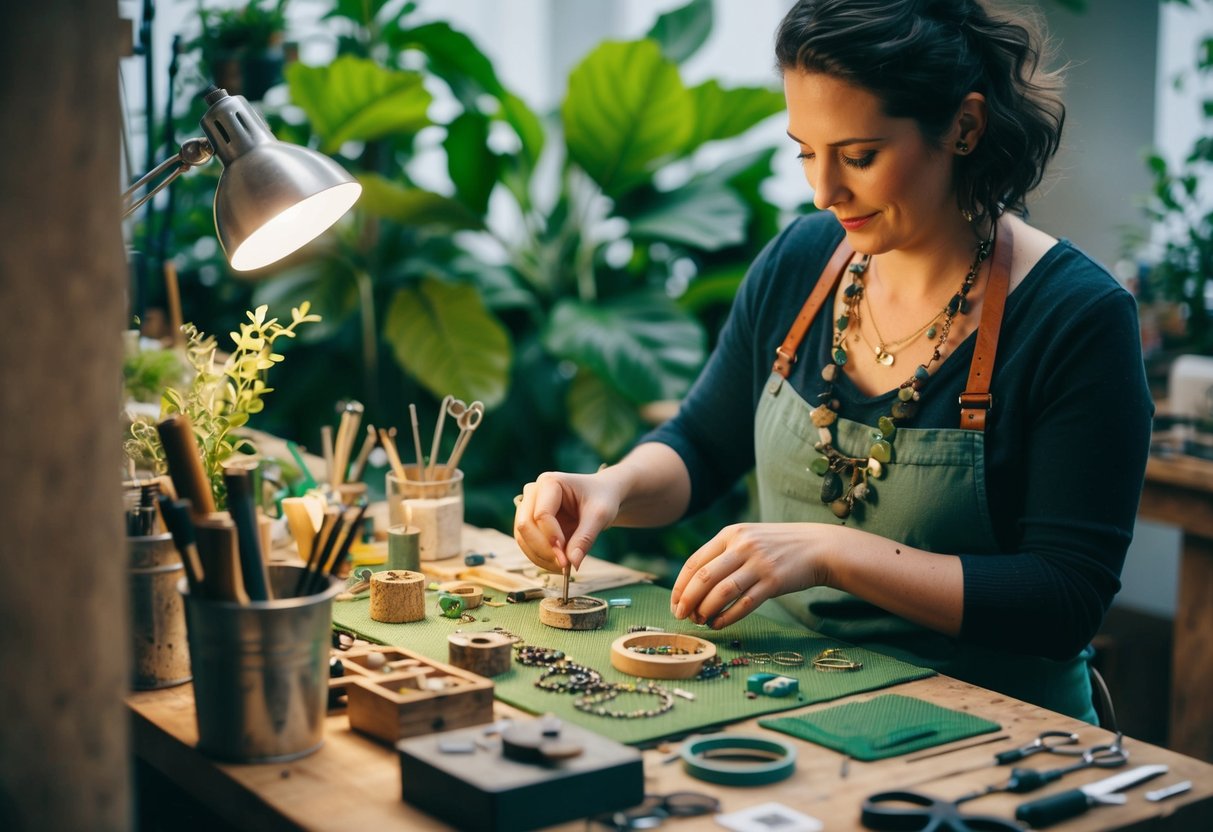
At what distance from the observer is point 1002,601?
166 centimetres

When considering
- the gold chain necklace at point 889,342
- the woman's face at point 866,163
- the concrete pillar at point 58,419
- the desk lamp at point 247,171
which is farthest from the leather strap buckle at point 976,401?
the concrete pillar at point 58,419

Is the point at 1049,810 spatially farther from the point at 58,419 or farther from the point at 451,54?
the point at 451,54

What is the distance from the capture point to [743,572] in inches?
63.5

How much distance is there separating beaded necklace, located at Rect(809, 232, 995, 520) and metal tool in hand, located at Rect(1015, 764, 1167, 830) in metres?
0.66

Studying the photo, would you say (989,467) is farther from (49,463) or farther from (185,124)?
(185,124)

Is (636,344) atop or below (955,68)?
below

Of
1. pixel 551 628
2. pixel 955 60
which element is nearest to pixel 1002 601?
pixel 551 628

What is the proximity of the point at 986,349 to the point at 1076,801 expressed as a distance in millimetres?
787

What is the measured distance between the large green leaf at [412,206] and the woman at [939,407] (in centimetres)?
177

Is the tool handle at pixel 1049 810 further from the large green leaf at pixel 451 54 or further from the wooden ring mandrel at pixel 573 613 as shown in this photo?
the large green leaf at pixel 451 54

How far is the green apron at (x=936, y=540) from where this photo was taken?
178cm

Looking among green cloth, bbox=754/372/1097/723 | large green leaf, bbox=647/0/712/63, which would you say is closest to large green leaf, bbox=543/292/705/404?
large green leaf, bbox=647/0/712/63

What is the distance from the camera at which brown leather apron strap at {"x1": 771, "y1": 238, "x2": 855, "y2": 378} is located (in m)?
2.06

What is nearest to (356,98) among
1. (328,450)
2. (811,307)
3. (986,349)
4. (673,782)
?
(328,450)
